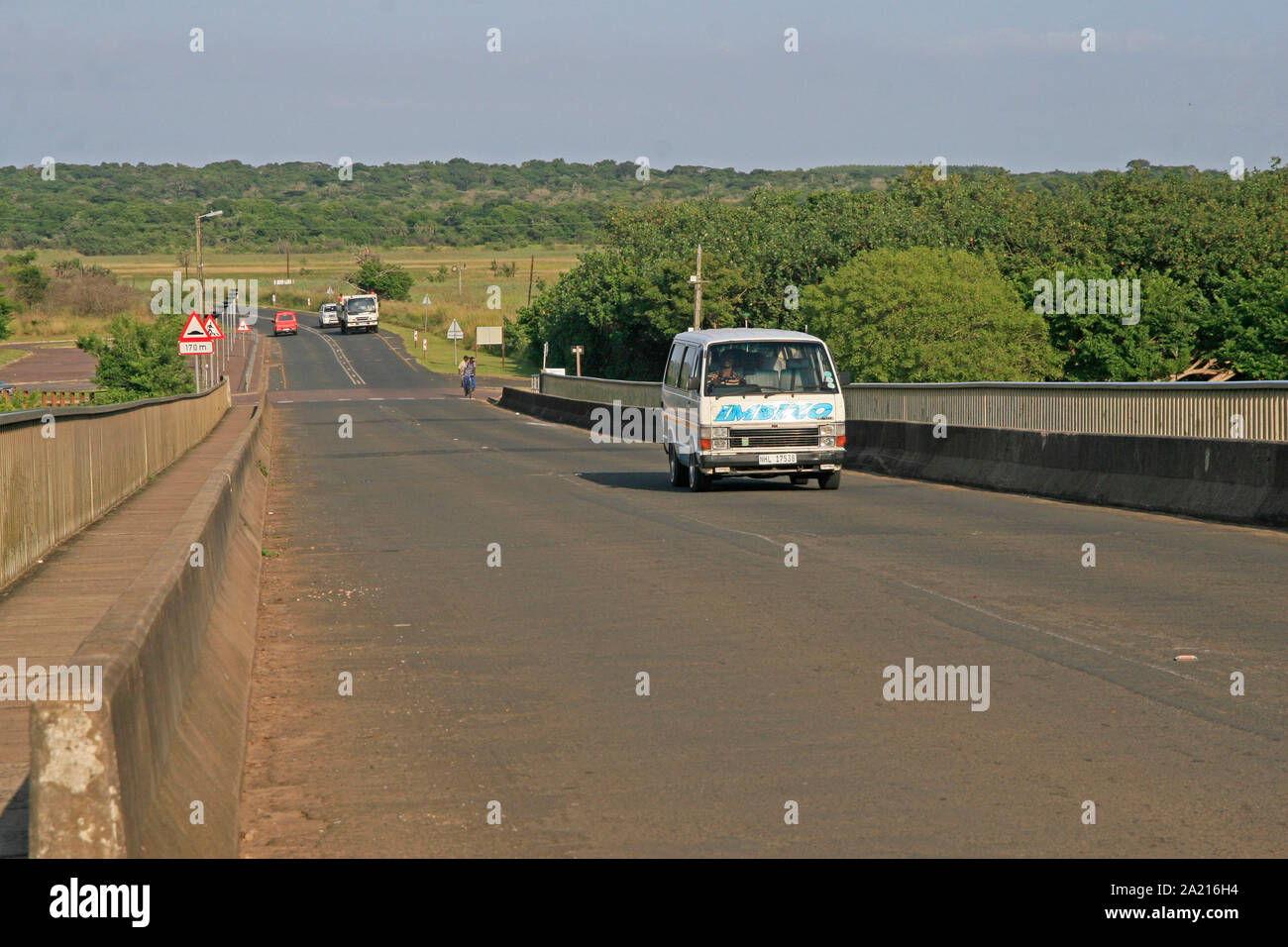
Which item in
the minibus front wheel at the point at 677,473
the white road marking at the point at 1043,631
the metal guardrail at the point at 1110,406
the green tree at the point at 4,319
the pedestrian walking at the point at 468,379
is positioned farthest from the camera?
the green tree at the point at 4,319

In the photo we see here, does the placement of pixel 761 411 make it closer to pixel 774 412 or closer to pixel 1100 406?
pixel 774 412

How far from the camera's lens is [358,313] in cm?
11500

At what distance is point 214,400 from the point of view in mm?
42281

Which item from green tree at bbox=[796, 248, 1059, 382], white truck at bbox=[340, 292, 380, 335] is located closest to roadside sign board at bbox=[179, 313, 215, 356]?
green tree at bbox=[796, 248, 1059, 382]

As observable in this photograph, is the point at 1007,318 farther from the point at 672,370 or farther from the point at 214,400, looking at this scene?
the point at 672,370

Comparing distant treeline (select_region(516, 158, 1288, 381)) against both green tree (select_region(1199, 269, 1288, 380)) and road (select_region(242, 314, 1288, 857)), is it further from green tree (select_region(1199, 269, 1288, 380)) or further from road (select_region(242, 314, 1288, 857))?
road (select_region(242, 314, 1288, 857))

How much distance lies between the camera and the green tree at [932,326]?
6322 cm

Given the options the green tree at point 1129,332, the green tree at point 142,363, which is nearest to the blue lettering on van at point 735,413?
the green tree at point 1129,332

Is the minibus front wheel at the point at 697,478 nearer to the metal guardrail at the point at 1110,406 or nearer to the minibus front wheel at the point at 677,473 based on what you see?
the minibus front wheel at the point at 677,473

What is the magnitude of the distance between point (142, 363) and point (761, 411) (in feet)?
185

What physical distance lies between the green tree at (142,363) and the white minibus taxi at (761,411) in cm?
5107

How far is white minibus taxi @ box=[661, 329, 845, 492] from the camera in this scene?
20578 mm
